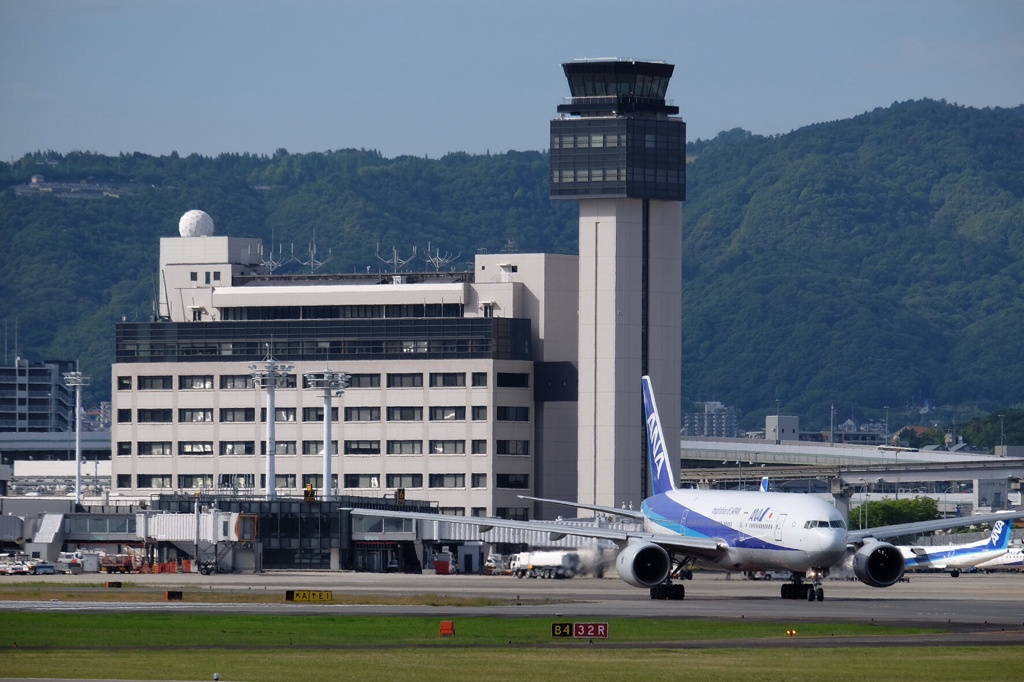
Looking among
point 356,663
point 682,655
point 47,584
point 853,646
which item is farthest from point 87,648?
point 47,584

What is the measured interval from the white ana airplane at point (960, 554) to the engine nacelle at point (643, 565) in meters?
61.2

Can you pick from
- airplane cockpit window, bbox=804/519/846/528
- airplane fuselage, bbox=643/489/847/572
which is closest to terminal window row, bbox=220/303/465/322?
airplane fuselage, bbox=643/489/847/572

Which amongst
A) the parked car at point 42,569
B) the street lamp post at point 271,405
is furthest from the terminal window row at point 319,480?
the parked car at point 42,569

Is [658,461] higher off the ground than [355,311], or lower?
lower

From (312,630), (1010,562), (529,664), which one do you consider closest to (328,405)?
(1010,562)

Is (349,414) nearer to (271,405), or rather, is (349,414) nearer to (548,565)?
(271,405)

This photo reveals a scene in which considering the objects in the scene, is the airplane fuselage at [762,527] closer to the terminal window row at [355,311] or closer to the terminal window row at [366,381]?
the terminal window row at [366,381]

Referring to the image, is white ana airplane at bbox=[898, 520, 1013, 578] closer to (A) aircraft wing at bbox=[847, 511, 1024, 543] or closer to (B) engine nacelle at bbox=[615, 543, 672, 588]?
(A) aircraft wing at bbox=[847, 511, 1024, 543]

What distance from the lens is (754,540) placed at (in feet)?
295

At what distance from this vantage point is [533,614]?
77625mm

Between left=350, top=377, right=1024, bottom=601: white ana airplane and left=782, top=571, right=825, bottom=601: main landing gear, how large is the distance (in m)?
0.05

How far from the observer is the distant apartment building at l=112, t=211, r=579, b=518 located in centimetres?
19012

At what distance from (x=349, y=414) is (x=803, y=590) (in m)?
110

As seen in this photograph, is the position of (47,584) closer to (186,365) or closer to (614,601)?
(614,601)
